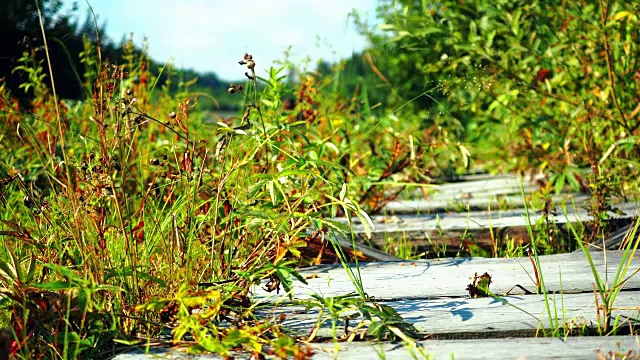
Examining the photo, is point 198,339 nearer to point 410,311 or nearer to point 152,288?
point 152,288

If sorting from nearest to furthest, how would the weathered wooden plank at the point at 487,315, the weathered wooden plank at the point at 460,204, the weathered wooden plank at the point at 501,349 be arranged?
the weathered wooden plank at the point at 501,349 < the weathered wooden plank at the point at 487,315 < the weathered wooden plank at the point at 460,204

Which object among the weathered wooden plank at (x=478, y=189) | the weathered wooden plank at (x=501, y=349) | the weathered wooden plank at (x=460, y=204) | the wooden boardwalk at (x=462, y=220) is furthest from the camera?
the weathered wooden plank at (x=478, y=189)

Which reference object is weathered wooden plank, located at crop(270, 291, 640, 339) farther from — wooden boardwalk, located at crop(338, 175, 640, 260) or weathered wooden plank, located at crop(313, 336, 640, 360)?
wooden boardwalk, located at crop(338, 175, 640, 260)

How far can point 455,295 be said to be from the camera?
1799 millimetres

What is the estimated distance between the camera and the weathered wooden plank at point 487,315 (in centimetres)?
148

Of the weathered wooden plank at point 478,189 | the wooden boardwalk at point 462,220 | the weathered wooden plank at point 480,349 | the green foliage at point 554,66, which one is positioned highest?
the green foliage at point 554,66

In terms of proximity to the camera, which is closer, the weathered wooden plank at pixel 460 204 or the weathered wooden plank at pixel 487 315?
the weathered wooden plank at pixel 487 315

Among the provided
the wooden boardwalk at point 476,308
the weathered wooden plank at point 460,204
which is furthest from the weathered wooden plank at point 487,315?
the weathered wooden plank at point 460,204

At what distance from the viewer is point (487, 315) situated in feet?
5.17

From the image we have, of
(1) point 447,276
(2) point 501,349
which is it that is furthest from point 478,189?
(2) point 501,349

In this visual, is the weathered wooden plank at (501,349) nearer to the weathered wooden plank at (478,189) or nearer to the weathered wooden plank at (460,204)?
the weathered wooden plank at (460,204)

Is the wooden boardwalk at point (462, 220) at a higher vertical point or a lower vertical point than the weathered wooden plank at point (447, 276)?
higher

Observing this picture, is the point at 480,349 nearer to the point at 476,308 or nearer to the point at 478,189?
the point at 476,308

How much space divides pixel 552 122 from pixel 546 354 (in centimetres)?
272
